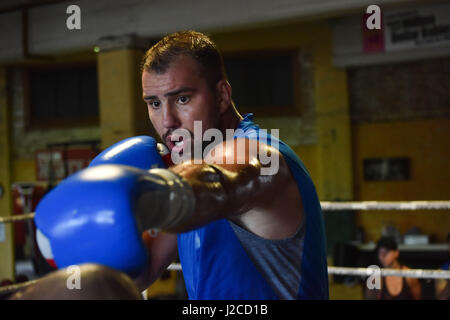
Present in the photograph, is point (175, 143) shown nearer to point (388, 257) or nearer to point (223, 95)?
point (223, 95)

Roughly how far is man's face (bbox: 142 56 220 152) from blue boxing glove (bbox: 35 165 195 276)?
445mm

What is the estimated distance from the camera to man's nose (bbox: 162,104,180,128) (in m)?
1.09

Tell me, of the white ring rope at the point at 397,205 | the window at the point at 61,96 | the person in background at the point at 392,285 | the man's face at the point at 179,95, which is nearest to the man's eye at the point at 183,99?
the man's face at the point at 179,95

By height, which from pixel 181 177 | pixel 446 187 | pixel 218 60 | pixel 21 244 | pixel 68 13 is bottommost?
pixel 21 244

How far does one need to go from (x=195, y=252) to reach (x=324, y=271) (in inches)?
9.9

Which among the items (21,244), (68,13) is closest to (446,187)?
(68,13)

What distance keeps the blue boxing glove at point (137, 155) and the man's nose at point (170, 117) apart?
0.12 metres

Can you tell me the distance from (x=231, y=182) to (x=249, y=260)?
28cm

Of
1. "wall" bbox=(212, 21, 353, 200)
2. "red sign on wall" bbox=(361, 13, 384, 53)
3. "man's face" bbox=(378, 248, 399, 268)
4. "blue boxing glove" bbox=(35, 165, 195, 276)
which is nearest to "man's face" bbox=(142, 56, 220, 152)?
"blue boxing glove" bbox=(35, 165, 195, 276)

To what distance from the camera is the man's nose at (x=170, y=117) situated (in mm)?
1089

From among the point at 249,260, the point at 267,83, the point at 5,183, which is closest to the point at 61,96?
the point at 5,183

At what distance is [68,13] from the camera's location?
18.1ft
